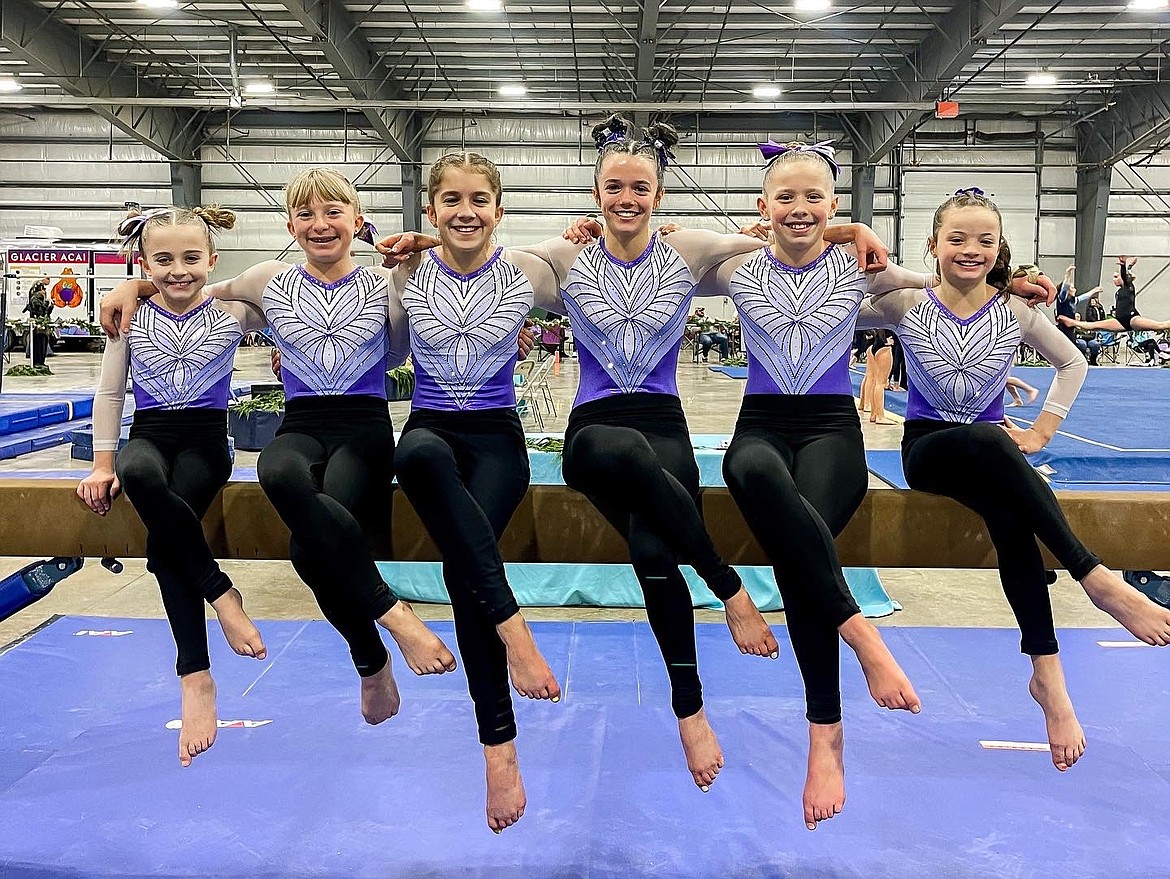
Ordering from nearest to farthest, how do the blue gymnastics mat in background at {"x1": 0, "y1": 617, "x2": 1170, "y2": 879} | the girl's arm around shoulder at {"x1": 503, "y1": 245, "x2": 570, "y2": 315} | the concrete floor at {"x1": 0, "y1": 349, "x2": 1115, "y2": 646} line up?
the girl's arm around shoulder at {"x1": 503, "y1": 245, "x2": 570, "y2": 315} < the blue gymnastics mat in background at {"x1": 0, "y1": 617, "x2": 1170, "y2": 879} < the concrete floor at {"x1": 0, "y1": 349, "x2": 1115, "y2": 646}

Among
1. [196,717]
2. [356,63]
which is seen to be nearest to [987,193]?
[356,63]

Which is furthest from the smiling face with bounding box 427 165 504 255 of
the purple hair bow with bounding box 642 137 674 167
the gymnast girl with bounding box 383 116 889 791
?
the purple hair bow with bounding box 642 137 674 167

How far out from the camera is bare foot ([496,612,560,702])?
201cm

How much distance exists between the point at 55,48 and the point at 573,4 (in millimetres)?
8282

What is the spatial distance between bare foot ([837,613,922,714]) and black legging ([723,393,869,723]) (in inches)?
1.2

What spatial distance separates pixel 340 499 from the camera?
216cm

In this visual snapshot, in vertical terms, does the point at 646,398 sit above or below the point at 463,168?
below

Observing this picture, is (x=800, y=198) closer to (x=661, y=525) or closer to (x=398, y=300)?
(x=661, y=525)

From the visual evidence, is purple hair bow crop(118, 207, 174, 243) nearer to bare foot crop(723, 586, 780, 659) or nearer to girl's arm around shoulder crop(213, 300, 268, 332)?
girl's arm around shoulder crop(213, 300, 268, 332)

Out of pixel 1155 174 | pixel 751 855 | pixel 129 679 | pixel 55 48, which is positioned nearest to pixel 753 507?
pixel 751 855

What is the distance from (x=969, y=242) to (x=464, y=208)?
4.09ft

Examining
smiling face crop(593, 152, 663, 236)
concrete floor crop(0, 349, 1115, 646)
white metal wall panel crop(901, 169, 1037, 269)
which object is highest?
white metal wall panel crop(901, 169, 1037, 269)

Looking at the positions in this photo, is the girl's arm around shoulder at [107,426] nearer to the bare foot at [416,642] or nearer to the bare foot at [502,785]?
the bare foot at [416,642]

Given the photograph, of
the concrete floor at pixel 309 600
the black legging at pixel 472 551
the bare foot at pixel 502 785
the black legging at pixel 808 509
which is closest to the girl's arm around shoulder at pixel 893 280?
the black legging at pixel 808 509
